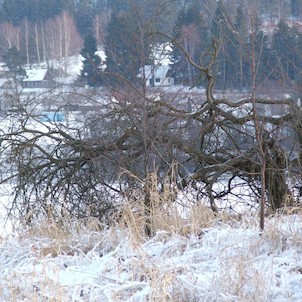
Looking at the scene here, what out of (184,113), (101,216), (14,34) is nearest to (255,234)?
(101,216)

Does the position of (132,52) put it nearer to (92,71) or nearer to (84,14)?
(92,71)

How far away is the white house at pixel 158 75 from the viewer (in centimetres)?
704

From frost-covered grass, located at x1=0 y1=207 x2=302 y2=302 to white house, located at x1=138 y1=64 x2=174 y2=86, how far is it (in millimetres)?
2415

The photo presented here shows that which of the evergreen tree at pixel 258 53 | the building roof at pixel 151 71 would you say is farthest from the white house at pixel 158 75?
the evergreen tree at pixel 258 53

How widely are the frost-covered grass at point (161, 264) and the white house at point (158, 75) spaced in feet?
7.92

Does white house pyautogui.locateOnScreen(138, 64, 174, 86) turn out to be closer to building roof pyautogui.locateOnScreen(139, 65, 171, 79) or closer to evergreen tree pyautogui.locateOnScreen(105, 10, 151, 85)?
building roof pyautogui.locateOnScreen(139, 65, 171, 79)

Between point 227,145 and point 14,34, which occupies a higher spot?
point 14,34

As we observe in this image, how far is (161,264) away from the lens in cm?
389

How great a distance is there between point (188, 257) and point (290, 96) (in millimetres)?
5640

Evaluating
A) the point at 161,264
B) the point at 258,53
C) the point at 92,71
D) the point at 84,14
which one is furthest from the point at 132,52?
the point at 84,14

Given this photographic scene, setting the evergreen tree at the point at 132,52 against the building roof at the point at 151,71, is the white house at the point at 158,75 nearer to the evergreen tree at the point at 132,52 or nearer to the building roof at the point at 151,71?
the building roof at the point at 151,71

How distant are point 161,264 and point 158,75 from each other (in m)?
4.34

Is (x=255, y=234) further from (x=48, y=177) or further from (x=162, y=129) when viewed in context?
(x=48, y=177)

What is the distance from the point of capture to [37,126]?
965 centimetres
